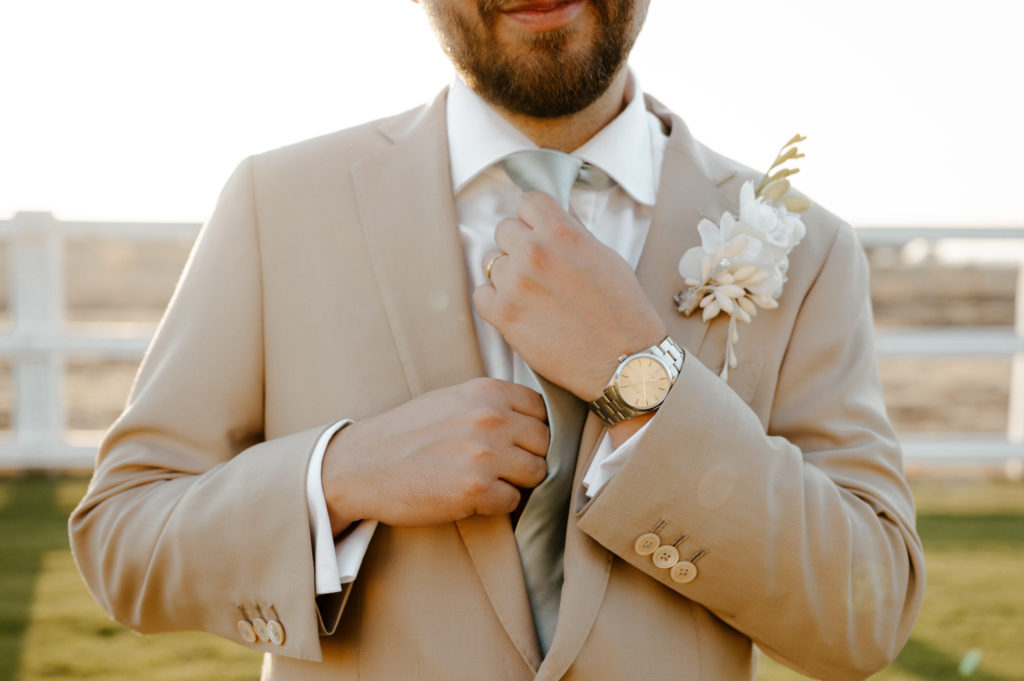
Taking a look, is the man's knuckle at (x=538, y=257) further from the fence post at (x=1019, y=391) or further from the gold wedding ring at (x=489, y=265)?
the fence post at (x=1019, y=391)

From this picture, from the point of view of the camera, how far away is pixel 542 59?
55.4 inches

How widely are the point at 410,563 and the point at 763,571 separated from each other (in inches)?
18.8

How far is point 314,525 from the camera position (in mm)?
1327

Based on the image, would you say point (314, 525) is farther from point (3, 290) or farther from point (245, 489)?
point (3, 290)

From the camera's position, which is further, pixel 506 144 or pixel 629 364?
pixel 506 144

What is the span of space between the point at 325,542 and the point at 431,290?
386 millimetres

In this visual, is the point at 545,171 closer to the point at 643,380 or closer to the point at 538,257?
the point at 538,257

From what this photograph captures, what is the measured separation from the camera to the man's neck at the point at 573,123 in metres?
1.52

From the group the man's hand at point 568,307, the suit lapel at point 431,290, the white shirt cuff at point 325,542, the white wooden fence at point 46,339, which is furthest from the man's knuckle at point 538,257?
the white wooden fence at point 46,339

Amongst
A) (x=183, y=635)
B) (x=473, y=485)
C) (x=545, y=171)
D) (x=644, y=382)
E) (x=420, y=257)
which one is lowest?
(x=183, y=635)

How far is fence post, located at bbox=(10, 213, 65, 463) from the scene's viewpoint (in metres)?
5.00

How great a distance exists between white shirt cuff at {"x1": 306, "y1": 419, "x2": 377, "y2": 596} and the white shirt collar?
1.57 feet

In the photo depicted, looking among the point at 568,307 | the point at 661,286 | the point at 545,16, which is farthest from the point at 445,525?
the point at 545,16

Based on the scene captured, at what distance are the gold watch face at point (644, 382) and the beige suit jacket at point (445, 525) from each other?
0.02 metres
